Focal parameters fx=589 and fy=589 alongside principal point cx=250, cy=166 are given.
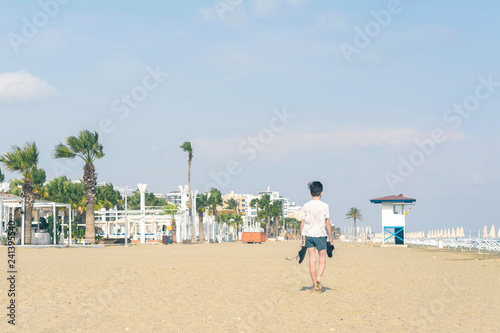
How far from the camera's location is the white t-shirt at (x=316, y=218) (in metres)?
10.2

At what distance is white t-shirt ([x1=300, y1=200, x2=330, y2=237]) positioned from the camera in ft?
33.5

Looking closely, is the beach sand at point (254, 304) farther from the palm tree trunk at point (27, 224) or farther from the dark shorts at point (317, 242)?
the palm tree trunk at point (27, 224)

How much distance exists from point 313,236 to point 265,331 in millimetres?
3781

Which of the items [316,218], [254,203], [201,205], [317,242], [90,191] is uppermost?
[254,203]

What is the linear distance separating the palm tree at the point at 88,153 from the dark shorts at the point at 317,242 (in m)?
40.3

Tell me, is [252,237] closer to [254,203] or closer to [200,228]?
[200,228]

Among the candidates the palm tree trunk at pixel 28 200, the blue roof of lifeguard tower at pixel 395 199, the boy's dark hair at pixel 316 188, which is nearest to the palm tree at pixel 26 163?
the palm tree trunk at pixel 28 200

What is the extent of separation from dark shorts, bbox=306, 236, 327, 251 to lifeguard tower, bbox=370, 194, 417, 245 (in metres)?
41.5

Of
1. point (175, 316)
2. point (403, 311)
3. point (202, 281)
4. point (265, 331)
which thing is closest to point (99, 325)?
point (175, 316)

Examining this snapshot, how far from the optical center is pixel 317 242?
33.4ft

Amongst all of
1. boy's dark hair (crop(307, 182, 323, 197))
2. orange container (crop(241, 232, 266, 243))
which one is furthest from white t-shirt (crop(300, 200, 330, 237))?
orange container (crop(241, 232, 266, 243))

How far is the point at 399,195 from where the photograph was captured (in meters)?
51.4

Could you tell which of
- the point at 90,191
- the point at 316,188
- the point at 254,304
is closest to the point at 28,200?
the point at 90,191

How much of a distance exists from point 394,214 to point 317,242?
42284mm
